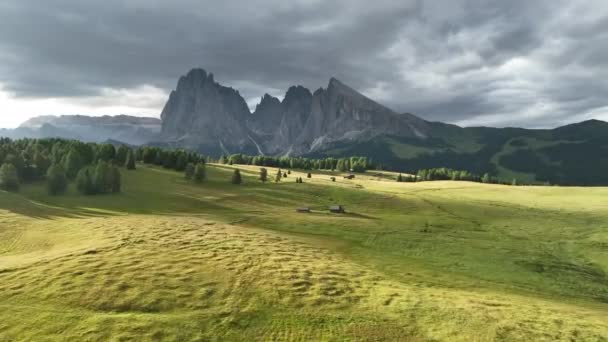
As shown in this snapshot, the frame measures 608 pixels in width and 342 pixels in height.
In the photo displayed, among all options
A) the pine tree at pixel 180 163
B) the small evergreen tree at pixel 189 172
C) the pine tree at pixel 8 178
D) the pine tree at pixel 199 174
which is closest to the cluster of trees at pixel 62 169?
the pine tree at pixel 8 178

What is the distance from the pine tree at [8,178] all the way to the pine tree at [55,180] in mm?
8206

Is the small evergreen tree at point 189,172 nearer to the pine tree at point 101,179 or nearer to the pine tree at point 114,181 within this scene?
the pine tree at point 114,181

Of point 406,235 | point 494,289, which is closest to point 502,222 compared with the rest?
point 406,235

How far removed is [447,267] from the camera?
166ft

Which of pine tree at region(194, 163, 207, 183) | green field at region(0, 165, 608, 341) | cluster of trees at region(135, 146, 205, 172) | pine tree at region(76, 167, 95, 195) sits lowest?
green field at region(0, 165, 608, 341)

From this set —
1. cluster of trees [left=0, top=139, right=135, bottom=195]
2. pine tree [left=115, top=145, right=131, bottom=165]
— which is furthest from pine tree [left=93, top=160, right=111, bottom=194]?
pine tree [left=115, top=145, right=131, bottom=165]

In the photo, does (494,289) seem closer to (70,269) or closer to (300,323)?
(300,323)

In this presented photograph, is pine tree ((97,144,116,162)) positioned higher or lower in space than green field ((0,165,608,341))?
higher

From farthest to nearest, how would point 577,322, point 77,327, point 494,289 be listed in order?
point 494,289 < point 577,322 < point 77,327

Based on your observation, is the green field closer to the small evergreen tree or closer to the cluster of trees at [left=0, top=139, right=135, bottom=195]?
the cluster of trees at [left=0, top=139, right=135, bottom=195]

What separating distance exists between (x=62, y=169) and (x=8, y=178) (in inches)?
473

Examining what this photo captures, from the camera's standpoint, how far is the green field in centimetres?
2698

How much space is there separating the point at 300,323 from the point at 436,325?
449 inches

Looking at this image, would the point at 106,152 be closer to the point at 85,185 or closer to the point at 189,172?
the point at 189,172
